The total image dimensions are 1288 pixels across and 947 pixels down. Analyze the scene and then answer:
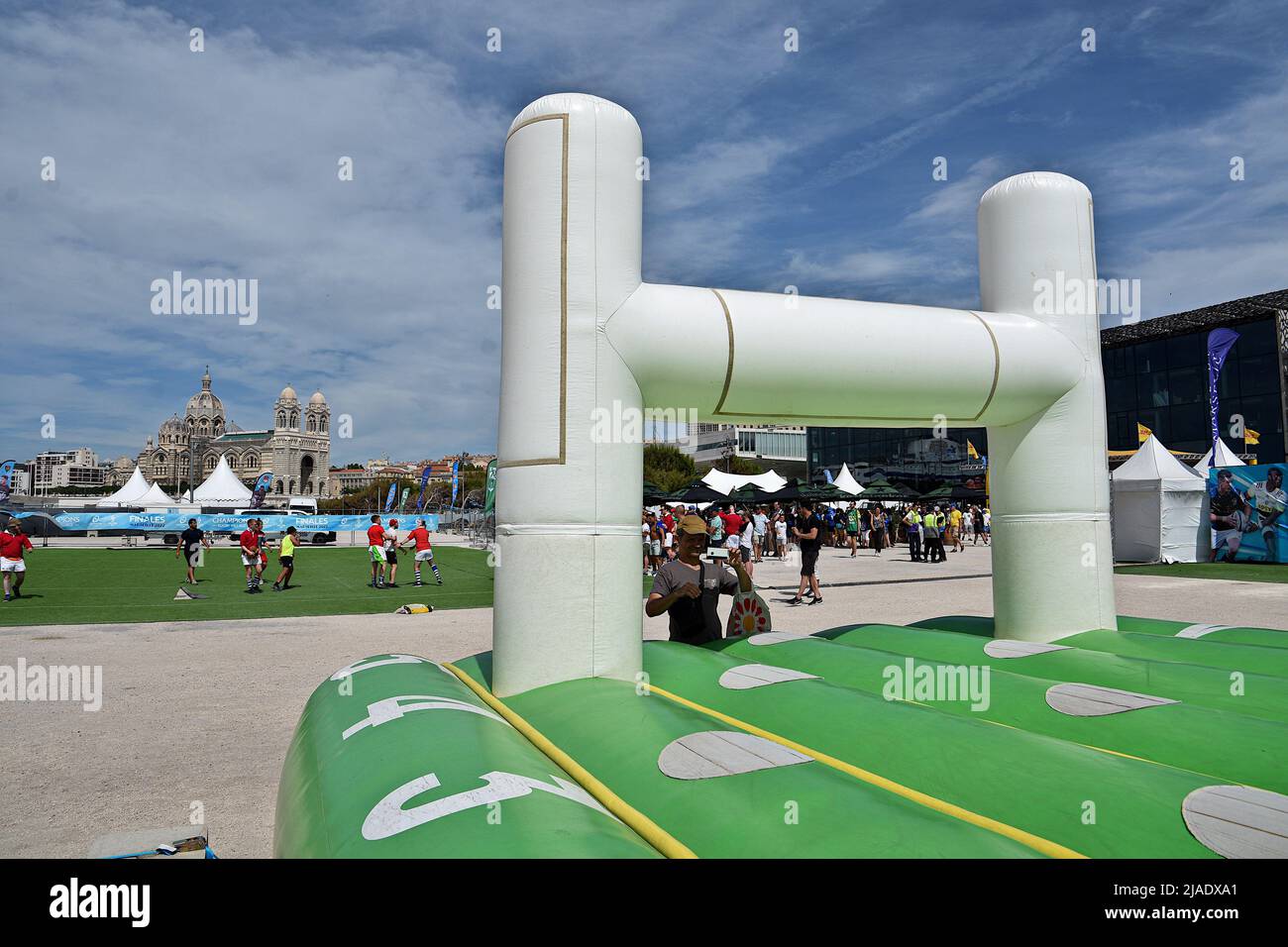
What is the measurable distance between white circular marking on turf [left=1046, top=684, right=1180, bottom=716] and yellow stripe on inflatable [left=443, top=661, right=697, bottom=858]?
1.98 m

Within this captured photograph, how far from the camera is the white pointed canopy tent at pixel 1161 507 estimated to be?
67.2 feet

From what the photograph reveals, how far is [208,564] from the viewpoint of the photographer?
26.4 m

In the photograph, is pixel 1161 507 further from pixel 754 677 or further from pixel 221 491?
pixel 221 491

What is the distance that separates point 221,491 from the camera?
4897 centimetres

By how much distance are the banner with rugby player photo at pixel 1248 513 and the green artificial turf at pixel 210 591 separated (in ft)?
60.1

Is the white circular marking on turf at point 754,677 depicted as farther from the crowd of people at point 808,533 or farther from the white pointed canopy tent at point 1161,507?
the white pointed canopy tent at point 1161,507

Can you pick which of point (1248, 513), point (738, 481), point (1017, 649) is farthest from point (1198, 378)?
point (1017, 649)

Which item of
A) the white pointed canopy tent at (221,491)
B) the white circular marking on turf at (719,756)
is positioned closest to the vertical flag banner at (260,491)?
the white pointed canopy tent at (221,491)

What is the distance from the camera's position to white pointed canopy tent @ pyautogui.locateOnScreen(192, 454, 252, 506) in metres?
47.6

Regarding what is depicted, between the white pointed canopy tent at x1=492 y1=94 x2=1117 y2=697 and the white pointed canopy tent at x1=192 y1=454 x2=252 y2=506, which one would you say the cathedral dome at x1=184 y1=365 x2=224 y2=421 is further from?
the white pointed canopy tent at x1=492 y1=94 x2=1117 y2=697

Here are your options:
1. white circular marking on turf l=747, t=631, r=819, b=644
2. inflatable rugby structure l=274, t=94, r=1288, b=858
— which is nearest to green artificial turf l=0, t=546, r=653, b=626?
white circular marking on turf l=747, t=631, r=819, b=644
